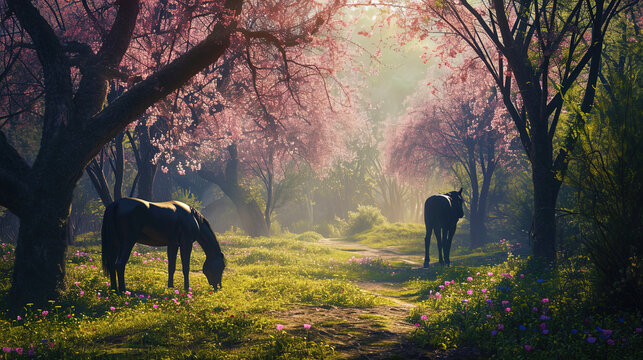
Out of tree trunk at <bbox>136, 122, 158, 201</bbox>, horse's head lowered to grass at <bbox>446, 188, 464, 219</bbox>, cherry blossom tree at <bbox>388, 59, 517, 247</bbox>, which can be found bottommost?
horse's head lowered to grass at <bbox>446, 188, 464, 219</bbox>

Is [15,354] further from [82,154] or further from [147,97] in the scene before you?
[147,97]

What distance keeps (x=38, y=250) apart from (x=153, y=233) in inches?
83.7

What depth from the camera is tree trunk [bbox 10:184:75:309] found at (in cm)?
725

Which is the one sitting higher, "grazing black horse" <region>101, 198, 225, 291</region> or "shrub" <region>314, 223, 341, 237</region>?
"grazing black horse" <region>101, 198, 225, 291</region>

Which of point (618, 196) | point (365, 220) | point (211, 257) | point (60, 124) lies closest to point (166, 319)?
point (211, 257)

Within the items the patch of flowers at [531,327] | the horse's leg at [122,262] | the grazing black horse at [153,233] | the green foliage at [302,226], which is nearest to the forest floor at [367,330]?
the patch of flowers at [531,327]

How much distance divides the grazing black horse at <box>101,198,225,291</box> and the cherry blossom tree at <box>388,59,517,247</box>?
15906 millimetres

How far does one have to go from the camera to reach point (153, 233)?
8.95m

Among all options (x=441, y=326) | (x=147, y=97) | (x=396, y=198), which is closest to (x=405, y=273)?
(x=441, y=326)

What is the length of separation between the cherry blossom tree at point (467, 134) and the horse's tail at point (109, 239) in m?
17.5

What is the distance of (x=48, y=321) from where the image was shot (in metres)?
6.17

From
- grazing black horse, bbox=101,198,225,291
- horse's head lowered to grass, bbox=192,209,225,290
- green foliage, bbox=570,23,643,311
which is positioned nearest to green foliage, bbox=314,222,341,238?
horse's head lowered to grass, bbox=192,209,225,290

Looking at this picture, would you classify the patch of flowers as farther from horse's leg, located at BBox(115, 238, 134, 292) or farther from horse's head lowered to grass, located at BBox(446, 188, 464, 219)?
horse's head lowered to grass, located at BBox(446, 188, 464, 219)

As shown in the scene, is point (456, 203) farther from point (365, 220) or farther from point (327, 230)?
point (327, 230)
